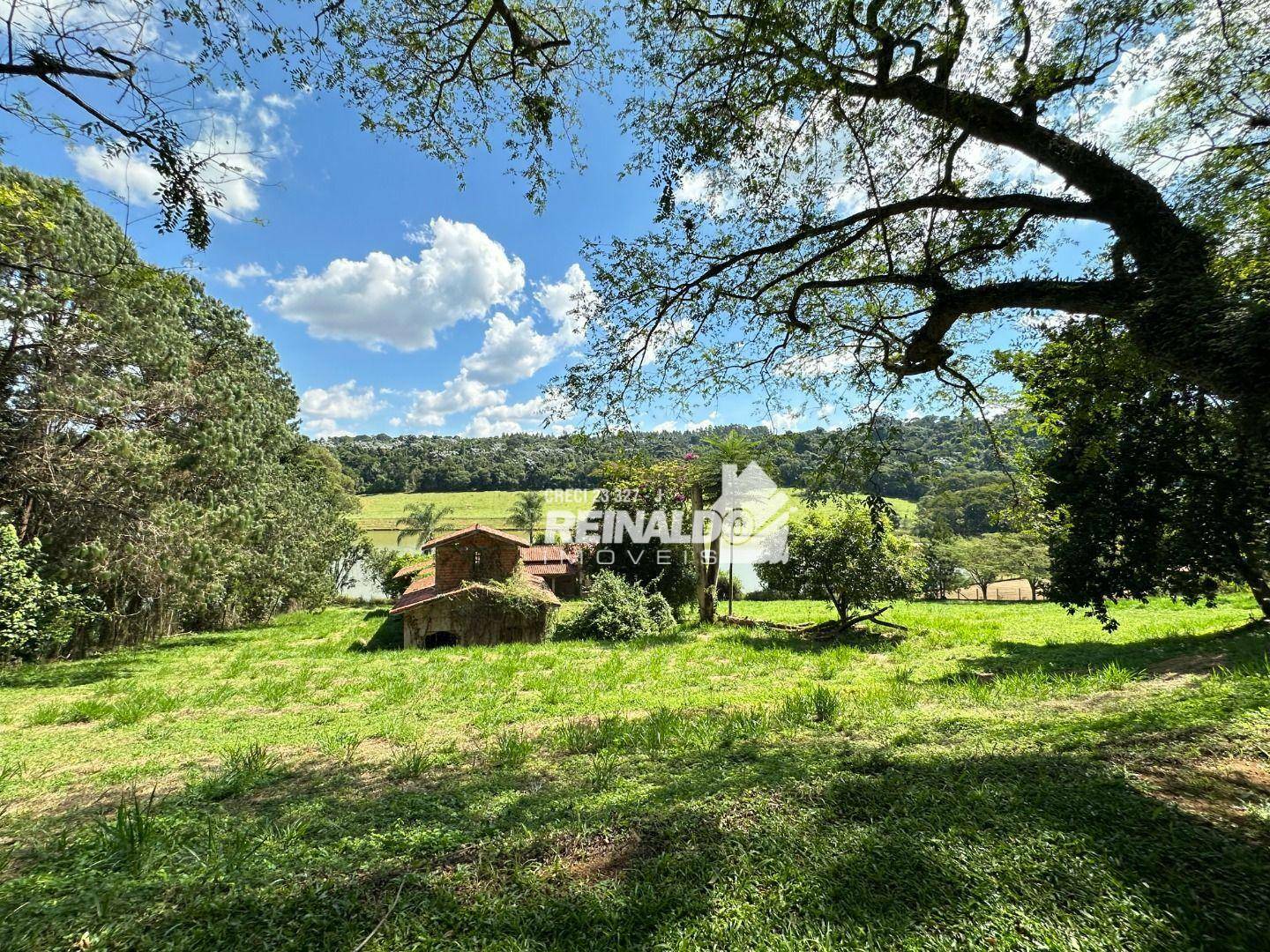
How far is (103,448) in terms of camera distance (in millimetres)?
10961

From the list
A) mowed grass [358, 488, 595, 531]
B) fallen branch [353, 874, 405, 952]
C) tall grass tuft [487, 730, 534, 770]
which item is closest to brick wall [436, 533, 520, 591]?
tall grass tuft [487, 730, 534, 770]

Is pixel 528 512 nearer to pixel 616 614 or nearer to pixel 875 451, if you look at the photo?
pixel 616 614

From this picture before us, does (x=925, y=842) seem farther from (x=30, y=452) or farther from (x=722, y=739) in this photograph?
(x=30, y=452)

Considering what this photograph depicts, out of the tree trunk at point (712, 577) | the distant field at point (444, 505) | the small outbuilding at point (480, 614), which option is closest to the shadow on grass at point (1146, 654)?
the tree trunk at point (712, 577)

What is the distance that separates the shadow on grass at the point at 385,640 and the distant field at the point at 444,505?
31721 mm

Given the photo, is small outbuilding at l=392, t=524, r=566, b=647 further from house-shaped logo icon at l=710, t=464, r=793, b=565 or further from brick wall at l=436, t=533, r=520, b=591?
house-shaped logo icon at l=710, t=464, r=793, b=565

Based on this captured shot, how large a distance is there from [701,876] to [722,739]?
263 centimetres

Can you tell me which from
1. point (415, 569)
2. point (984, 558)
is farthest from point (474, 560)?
point (984, 558)

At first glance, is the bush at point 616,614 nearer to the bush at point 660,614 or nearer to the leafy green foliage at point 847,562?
the bush at point 660,614

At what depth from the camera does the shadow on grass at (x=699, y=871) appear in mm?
1979

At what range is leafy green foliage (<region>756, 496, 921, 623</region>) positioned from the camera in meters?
14.0

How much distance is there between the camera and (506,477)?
210 ft

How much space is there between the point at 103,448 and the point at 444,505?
51.7 meters

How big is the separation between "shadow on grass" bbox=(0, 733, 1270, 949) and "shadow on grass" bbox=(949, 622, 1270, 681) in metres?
5.82
